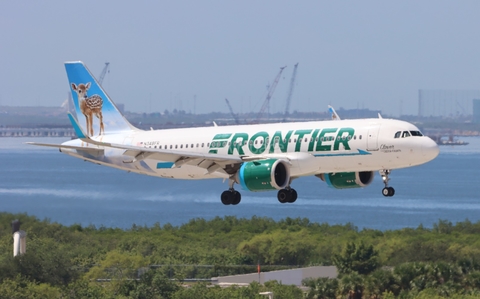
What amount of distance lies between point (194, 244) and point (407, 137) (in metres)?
56.5

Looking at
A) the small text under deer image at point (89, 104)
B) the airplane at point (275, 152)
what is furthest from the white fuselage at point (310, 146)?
the small text under deer image at point (89, 104)

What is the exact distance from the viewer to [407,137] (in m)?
49.7

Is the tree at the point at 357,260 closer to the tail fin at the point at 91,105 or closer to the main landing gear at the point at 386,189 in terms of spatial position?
the tail fin at the point at 91,105

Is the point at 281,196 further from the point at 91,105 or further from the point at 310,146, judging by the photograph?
the point at 91,105

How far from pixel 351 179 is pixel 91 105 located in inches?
758

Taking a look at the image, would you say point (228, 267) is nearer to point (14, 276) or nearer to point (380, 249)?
point (380, 249)

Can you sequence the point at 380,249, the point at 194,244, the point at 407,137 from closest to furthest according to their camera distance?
the point at 407,137
the point at 380,249
the point at 194,244

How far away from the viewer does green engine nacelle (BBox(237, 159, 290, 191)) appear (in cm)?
5178

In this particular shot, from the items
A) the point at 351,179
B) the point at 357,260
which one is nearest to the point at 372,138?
the point at 351,179

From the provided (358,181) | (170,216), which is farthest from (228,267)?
(170,216)

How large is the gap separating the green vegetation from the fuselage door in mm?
19360

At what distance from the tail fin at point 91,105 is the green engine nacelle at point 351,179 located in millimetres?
15243

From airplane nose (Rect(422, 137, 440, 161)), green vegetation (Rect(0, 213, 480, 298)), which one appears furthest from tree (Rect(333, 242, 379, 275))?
airplane nose (Rect(422, 137, 440, 161))

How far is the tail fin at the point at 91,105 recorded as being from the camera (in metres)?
64.1
